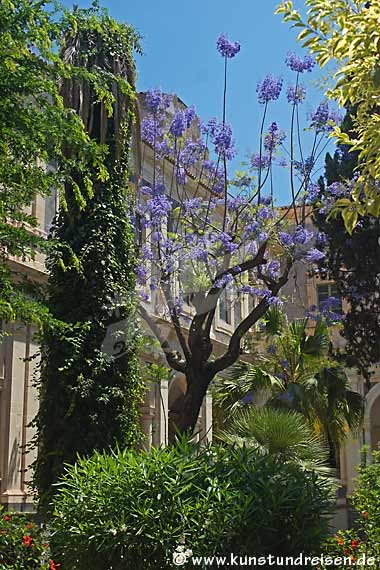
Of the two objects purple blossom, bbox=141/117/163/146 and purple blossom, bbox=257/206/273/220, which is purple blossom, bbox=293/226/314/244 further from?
purple blossom, bbox=141/117/163/146

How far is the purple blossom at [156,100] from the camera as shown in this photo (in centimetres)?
1636

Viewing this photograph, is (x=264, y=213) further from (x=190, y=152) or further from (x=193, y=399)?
(x=193, y=399)

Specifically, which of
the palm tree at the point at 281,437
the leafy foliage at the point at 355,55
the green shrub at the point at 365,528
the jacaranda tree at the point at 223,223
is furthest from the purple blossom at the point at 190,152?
the leafy foliage at the point at 355,55

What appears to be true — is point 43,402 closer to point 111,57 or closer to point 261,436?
point 261,436

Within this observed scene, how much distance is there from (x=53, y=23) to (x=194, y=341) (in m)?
7.88

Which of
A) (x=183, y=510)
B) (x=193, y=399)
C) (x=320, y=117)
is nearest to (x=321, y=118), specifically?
(x=320, y=117)

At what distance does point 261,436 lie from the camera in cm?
1302

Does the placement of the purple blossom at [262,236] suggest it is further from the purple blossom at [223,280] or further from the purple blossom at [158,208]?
the purple blossom at [158,208]

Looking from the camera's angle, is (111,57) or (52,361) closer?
(52,361)

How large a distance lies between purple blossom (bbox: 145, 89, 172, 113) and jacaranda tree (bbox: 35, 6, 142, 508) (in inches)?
142

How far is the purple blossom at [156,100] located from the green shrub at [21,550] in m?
10.5

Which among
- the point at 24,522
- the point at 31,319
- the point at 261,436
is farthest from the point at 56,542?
the point at 261,436

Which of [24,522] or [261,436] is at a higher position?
[261,436]

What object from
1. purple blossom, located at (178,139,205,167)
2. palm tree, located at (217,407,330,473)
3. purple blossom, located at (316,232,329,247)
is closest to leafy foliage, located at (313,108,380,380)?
purple blossom, located at (316,232,329,247)
